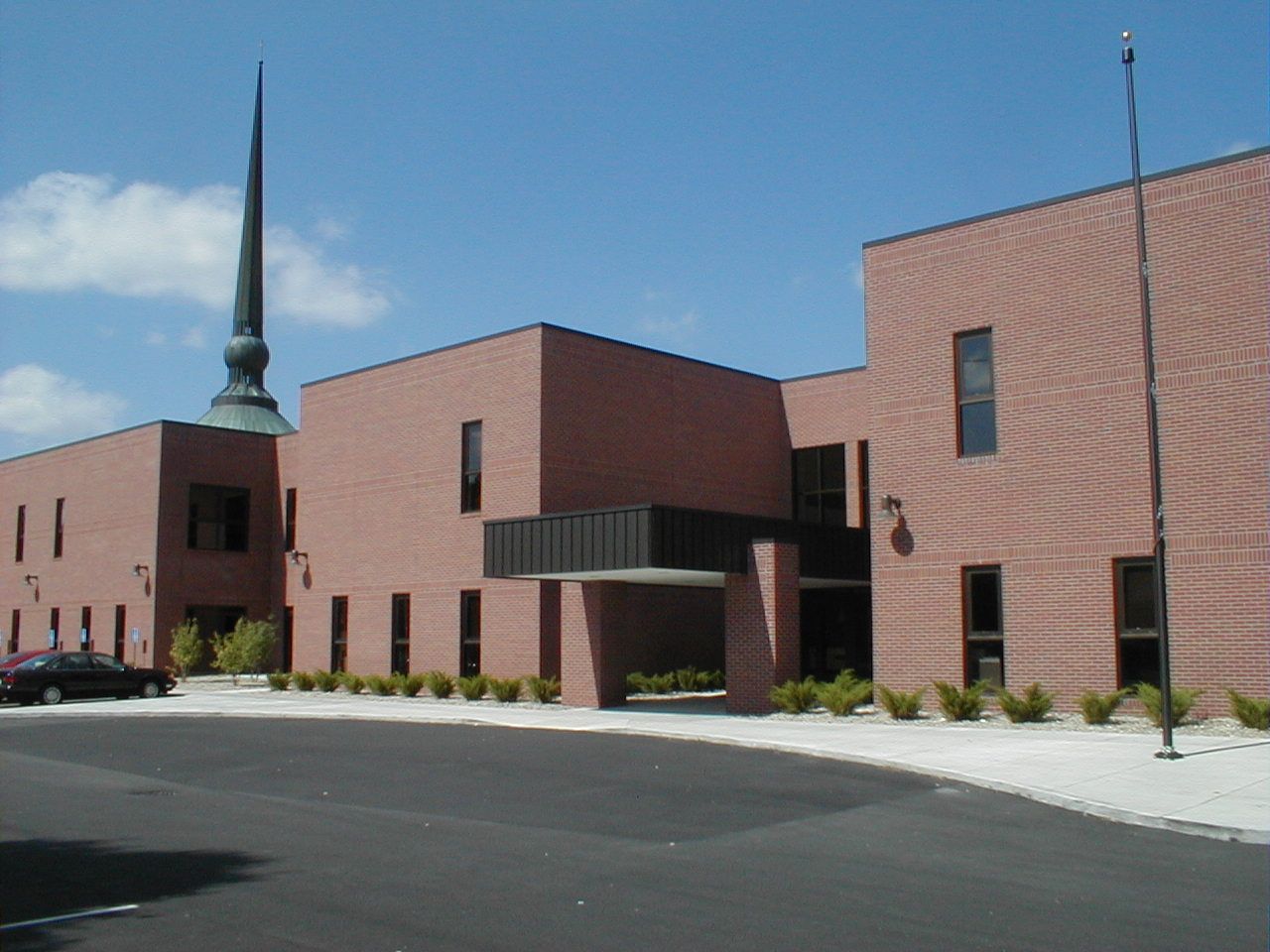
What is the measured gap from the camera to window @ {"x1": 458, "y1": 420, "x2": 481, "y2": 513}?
108 ft

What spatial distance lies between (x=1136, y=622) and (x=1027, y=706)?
95.0 inches

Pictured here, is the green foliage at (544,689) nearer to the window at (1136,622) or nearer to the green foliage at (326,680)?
the green foliage at (326,680)

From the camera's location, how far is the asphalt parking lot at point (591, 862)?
25.6 ft

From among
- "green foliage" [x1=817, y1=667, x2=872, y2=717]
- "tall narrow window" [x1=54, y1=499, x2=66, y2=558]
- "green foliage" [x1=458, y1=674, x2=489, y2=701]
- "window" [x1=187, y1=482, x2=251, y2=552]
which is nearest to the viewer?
"green foliage" [x1=817, y1=667, x2=872, y2=717]

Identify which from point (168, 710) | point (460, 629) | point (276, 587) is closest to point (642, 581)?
point (460, 629)

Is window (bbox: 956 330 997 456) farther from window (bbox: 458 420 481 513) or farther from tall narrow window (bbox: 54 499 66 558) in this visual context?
tall narrow window (bbox: 54 499 66 558)

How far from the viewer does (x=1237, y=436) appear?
20703mm

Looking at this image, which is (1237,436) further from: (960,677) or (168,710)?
(168,710)

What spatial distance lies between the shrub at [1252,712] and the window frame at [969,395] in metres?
6.18

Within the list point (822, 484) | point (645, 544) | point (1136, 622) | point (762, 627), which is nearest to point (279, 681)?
point (822, 484)

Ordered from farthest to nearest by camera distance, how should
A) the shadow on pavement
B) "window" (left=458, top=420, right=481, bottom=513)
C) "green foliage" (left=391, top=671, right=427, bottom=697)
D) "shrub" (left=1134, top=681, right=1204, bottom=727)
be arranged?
"window" (left=458, top=420, right=481, bottom=513) → "green foliage" (left=391, top=671, right=427, bottom=697) → "shrub" (left=1134, top=681, right=1204, bottom=727) → the shadow on pavement

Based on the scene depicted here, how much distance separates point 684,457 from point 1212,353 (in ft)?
53.2

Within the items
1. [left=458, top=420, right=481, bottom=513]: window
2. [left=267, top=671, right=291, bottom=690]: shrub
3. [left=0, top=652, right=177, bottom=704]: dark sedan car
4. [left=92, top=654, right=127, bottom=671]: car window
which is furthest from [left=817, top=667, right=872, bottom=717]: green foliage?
[left=92, top=654, right=127, bottom=671]: car window

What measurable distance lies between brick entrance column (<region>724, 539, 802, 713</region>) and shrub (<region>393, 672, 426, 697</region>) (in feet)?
32.7
